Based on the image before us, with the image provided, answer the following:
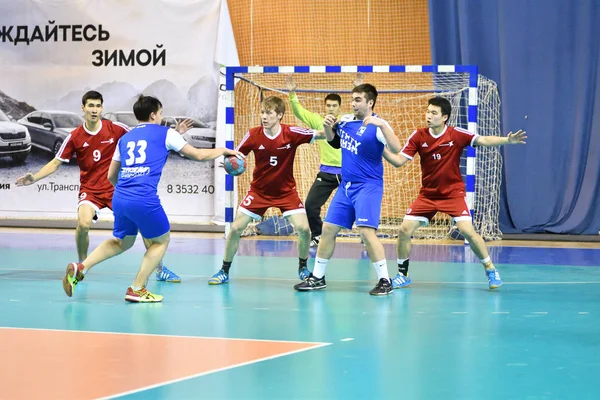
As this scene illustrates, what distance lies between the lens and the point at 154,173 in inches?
284

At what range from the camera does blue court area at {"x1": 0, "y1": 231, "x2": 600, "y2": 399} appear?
454cm

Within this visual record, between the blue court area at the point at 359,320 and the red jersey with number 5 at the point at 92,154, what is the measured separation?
0.91m

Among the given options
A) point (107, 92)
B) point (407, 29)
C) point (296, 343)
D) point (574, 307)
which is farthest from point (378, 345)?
point (107, 92)

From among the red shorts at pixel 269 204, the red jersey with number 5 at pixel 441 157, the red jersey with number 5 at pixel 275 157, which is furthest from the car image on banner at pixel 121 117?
the red jersey with number 5 at pixel 441 157

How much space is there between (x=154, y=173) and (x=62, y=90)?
10219 mm

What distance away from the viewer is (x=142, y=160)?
7.16 metres

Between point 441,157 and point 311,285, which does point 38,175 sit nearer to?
point 311,285

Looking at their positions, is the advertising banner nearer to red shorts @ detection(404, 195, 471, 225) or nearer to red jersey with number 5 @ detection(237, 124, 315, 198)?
red jersey with number 5 @ detection(237, 124, 315, 198)

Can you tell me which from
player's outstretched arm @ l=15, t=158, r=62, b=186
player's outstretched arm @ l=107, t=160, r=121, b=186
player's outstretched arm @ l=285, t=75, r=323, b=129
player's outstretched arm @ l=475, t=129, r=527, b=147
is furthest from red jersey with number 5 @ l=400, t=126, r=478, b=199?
player's outstretched arm @ l=15, t=158, r=62, b=186

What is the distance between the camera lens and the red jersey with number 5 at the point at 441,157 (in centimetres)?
838

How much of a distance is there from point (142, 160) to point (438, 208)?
281 centimetres

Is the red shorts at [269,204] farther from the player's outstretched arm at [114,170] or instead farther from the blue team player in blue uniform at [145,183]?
the player's outstretched arm at [114,170]

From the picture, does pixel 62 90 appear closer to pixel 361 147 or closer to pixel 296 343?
pixel 361 147

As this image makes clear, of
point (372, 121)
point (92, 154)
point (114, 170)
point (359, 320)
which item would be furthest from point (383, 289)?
point (92, 154)
